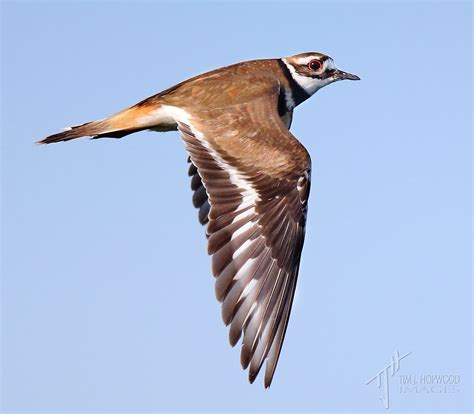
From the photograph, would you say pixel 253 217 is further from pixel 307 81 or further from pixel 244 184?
pixel 307 81

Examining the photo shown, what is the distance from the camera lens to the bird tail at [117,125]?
1106 centimetres

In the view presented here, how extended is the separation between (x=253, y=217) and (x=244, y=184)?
34cm

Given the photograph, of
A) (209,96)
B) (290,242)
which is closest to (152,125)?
(209,96)

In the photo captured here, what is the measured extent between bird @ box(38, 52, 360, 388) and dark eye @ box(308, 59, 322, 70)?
3.72 feet

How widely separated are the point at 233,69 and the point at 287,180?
219 centimetres

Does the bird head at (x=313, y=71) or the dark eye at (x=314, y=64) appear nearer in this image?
the bird head at (x=313, y=71)

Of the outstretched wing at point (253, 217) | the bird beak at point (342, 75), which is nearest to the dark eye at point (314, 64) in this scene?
the bird beak at point (342, 75)

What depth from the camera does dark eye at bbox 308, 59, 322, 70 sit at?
12575mm

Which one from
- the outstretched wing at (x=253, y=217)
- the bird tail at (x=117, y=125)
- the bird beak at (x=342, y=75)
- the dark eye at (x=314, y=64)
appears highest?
the dark eye at (x=314, y=64)

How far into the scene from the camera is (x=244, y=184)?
995 centimetres

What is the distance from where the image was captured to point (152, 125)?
11086mm

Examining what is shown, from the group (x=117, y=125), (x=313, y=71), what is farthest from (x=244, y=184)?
(x=313, y=71)

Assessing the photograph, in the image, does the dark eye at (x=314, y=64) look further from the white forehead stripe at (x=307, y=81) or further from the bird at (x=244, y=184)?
the bird at (x=244, y=184)

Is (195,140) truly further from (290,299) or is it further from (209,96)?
(290,299)
